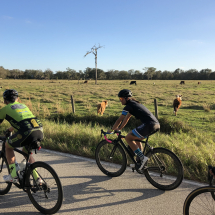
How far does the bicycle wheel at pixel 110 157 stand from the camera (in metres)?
4.47

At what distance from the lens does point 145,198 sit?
350 cm

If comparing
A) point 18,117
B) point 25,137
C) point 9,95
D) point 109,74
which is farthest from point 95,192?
point 109,74

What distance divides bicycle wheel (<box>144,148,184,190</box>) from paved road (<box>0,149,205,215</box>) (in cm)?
12

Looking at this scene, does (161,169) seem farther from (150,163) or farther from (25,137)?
(25,137)

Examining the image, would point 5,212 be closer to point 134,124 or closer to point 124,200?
point 124,200

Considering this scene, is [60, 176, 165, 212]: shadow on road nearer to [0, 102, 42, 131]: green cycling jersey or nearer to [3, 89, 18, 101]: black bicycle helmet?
[0, 102, 42, 131]: green cycling jersey

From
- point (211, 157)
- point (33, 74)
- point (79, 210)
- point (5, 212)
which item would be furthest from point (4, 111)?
point (33, 74)

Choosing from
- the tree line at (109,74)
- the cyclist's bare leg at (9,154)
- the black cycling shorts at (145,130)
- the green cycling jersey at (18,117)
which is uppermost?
the tree line at (109,74)

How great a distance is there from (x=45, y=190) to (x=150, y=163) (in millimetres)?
2150

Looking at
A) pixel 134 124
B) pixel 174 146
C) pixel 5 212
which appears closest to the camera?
pixel 5 212

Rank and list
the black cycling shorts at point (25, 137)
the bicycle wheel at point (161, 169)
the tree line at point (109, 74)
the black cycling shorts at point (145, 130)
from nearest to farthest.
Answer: the black cycling shorts at point (25, 137), the bicycle wheel at point (161, 169), the black cycling shorts at point (145, 130), the tree line at point (109, 74)

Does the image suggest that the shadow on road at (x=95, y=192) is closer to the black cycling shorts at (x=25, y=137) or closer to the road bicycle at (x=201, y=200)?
the road bicycle at (x=201, y=200)

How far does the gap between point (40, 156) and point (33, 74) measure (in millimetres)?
139375

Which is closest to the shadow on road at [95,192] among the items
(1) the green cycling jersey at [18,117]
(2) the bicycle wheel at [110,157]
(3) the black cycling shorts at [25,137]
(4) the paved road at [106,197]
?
(4) the paved road at [106,197]
